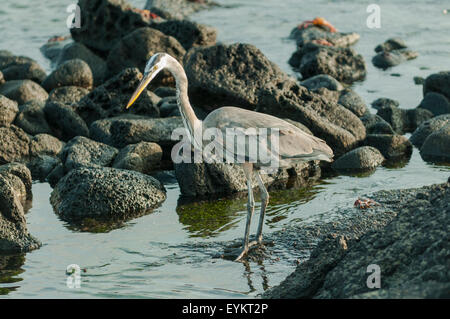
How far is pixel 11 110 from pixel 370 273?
25.9 ft

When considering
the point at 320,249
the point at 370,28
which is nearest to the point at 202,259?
the point at 320,249

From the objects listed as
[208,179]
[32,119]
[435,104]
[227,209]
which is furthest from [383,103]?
[32,119]

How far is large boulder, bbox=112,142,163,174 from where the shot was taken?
9859 millimetres

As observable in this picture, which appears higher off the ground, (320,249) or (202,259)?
(320,249)

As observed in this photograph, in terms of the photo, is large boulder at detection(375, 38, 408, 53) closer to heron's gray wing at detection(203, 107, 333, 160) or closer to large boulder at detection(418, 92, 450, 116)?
large boulder at detection(418, 92, 450, 116)

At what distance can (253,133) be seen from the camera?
23.5 feet

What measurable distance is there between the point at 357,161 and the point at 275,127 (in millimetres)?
3182

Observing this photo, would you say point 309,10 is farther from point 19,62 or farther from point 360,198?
point 360,198

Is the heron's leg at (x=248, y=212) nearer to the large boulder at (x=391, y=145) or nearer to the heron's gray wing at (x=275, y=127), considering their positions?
the heron's gray wing at (x=275, y=127)

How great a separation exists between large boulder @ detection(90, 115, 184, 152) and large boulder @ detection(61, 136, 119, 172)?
48 cm

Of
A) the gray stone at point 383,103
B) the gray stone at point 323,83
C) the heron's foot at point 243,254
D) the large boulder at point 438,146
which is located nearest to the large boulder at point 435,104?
the gray stone at point 383,103

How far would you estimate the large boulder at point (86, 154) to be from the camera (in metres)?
Result: 9.82

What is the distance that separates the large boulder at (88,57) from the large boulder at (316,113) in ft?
19.4
